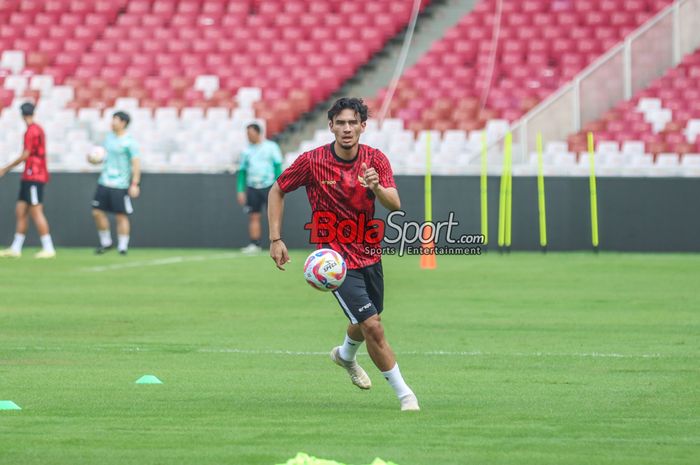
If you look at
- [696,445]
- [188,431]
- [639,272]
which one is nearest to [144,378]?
[188,431]

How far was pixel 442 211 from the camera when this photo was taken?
24.7 metres

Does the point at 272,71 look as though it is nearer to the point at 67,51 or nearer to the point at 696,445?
the point at 67,51

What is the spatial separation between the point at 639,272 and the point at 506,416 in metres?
12.1

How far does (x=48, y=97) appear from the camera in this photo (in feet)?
99.0

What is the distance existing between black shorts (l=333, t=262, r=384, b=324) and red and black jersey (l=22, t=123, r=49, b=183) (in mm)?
13372

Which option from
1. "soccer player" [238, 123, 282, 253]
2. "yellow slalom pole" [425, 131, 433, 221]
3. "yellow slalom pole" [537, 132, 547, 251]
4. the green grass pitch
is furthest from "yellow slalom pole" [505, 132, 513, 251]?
the green grass pitch

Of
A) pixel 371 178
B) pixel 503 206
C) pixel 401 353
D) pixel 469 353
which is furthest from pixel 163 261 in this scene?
pixel 371 178

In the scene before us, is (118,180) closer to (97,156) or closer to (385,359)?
(97,156)

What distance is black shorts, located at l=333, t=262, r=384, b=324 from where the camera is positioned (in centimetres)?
905

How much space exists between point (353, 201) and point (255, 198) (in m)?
14.9

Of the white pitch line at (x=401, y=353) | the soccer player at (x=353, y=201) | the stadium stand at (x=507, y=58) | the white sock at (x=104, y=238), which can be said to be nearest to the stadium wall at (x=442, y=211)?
the white sock at (x=104, y=238)

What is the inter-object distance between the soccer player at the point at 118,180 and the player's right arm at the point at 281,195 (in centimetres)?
1359

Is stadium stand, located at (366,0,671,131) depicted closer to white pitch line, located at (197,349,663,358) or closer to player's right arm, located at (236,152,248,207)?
player's right arm, located at (236,152,248,207)

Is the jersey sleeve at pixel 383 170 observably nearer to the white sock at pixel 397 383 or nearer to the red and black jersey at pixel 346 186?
the red and black jersey at pixel 346 186
